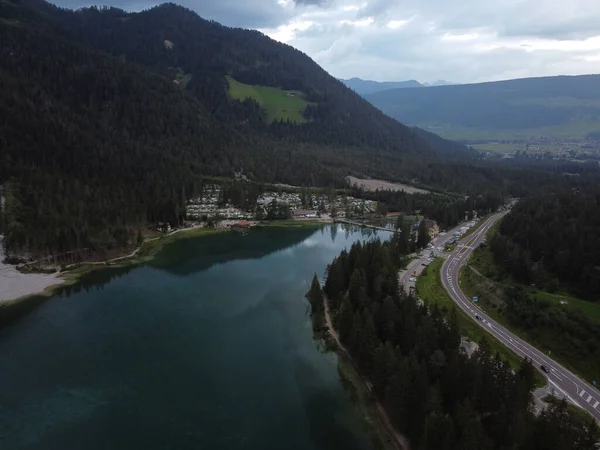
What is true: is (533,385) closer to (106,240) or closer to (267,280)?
(267,280)

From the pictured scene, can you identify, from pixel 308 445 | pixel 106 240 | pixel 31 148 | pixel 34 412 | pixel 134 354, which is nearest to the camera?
pixel 308 445

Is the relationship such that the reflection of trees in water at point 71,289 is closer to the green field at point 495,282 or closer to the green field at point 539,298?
the green field at point 539,298

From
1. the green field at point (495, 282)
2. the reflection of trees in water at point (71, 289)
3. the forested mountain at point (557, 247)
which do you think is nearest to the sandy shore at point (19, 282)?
the reflection of trees in water at point (71, 289)

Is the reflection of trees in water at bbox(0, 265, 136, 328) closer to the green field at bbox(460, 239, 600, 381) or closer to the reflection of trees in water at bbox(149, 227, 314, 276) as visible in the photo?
the reflection of trees in water at bbox(149, 227, 314, 276)

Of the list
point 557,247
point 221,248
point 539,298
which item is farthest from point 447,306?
point 221,248

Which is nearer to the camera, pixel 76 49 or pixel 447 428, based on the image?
pixel 447 428

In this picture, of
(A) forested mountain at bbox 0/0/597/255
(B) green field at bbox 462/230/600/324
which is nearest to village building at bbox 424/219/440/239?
(B) green field at bbox 462/230/600/324

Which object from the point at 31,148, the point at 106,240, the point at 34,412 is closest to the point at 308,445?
the point at 34,412
